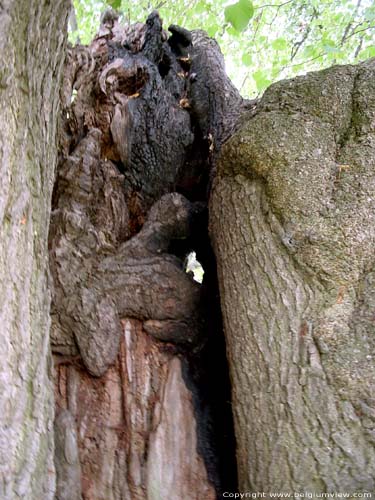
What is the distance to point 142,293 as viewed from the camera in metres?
1.81

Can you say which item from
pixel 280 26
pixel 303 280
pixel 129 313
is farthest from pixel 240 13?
pixel 280 26

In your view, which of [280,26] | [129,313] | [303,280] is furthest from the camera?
[280,26]

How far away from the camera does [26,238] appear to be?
1289 millimetres

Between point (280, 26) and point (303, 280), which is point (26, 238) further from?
point (280, 26)

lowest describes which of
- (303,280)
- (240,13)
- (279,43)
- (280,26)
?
(303,280)

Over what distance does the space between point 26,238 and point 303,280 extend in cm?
78

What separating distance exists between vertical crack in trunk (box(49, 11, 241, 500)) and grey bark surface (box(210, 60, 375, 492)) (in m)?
0.21

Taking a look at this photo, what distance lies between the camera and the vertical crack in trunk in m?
1.74

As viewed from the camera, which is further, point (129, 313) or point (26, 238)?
point (129, 313)

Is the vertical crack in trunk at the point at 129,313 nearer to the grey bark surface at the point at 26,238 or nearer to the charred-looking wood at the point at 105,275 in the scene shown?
the charred-looking wood at the point at 105,275

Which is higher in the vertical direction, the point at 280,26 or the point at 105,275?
the point at 280,26

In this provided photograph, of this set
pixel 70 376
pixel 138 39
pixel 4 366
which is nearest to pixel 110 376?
pixel 70 376

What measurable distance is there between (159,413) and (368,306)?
726 millimetres

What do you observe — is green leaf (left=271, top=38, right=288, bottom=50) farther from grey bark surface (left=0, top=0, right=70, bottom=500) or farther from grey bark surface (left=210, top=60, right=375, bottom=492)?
grey bark surface (left=0, top=0, right=70, bottom=500)
